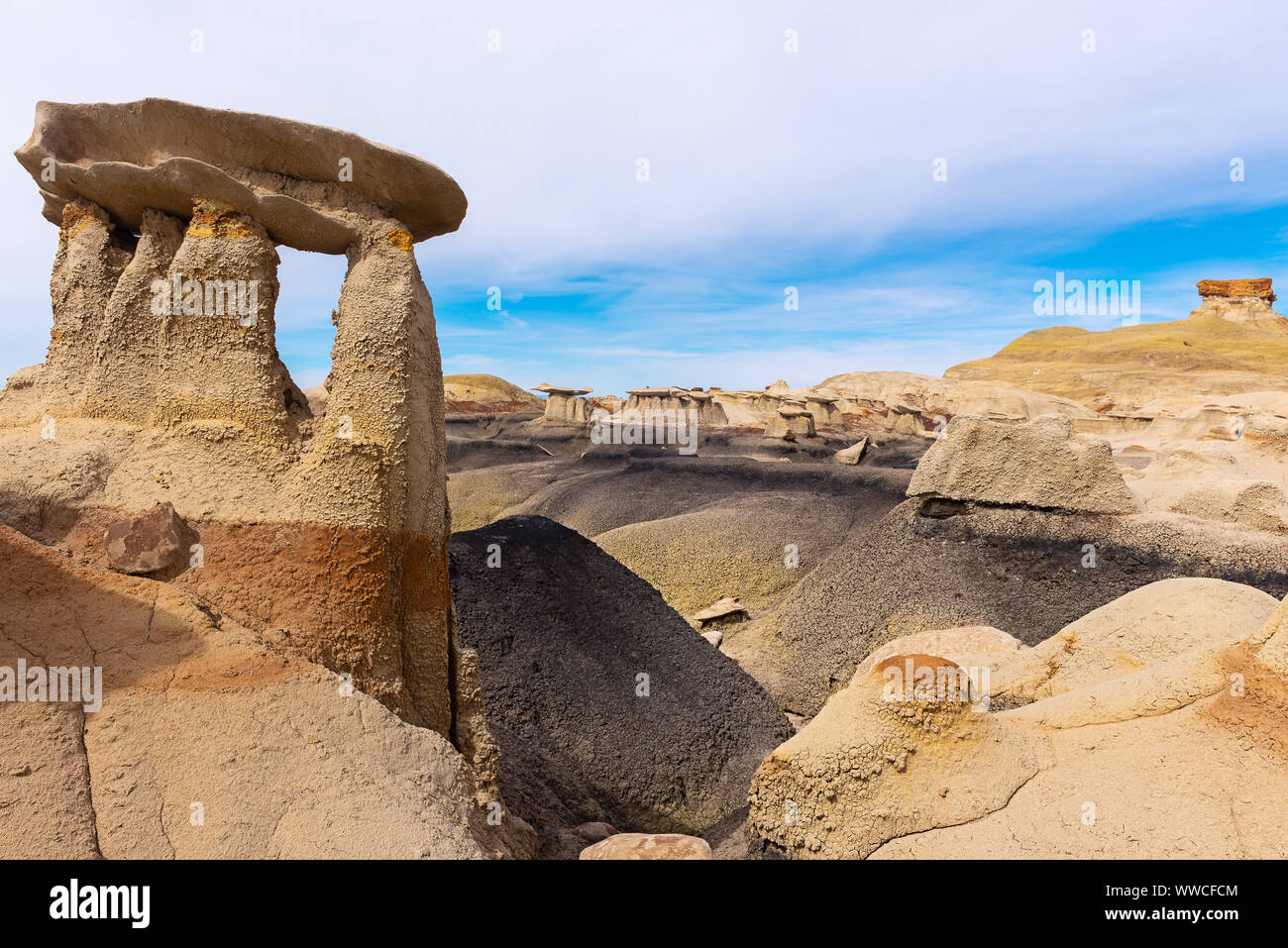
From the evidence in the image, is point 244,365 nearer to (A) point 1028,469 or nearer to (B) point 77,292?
(B) point 77,292

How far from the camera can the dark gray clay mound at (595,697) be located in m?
6.80

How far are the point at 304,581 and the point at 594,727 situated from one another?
13.7 ft

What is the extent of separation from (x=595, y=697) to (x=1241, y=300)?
7758 cm

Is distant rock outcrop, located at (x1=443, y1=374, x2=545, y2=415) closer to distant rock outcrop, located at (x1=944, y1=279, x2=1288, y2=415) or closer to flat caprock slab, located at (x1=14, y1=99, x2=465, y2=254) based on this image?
distant rock outcrop, located at (x1=944, y1=279, x2=1288, y2=415)

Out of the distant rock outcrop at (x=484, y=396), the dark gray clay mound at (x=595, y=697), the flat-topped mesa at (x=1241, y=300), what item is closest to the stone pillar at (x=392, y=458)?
the dark gray clay mound at (x=595, y=697)

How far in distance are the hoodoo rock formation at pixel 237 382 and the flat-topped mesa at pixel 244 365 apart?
0.4 inches

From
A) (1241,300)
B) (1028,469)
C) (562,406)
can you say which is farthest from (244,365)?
(1241,300)

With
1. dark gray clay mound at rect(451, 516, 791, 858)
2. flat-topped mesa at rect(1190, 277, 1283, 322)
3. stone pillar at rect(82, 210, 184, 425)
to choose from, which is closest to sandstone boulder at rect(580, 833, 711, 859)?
dark gray clay mound at rect(451, 516, 791, 858)

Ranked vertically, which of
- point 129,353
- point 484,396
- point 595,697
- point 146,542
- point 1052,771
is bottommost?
point 595,697

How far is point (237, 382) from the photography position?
4094mm

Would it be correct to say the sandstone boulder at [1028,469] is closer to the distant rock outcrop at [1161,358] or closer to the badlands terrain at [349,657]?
the badlands terrain at [349,657]

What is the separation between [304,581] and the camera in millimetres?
3852

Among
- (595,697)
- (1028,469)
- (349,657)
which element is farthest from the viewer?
(1028,469)

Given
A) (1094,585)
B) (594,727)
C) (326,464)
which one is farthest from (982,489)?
(326,464)
